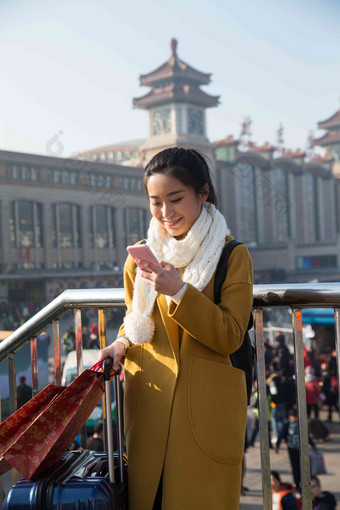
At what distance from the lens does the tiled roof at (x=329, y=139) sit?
69.2 m

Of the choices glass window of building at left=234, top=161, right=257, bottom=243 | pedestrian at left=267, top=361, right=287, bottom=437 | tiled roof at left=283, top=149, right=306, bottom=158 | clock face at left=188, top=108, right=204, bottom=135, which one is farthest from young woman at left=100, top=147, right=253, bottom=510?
tiled roof at left=283, top=149, right=306, bottom=158

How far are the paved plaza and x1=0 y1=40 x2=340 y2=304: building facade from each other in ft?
59.6

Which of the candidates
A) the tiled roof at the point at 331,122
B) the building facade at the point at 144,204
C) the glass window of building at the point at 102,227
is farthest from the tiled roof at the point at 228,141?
the tiled roof at the point at 331,122

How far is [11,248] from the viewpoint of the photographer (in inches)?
1372

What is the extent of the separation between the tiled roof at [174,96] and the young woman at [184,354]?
50.7 m

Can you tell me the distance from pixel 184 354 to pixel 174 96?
167 feet

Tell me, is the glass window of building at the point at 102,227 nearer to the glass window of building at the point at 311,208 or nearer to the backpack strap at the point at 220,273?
the glass window of building at the point at 311,208

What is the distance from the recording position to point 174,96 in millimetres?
50562

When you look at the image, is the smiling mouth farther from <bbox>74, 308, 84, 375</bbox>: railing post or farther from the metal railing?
<bbox>74, 308, 84, 375</bbox>: railing post

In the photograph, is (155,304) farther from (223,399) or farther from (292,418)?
(292,418)

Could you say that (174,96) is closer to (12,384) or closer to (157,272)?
(12,384)

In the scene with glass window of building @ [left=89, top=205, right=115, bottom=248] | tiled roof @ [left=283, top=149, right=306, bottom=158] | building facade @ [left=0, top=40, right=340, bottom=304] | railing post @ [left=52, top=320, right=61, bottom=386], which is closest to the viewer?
railing post @ [left=52, top=320, right=61, bottom=386]

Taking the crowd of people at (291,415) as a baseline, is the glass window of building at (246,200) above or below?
above

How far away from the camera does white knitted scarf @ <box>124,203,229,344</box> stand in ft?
4.60
